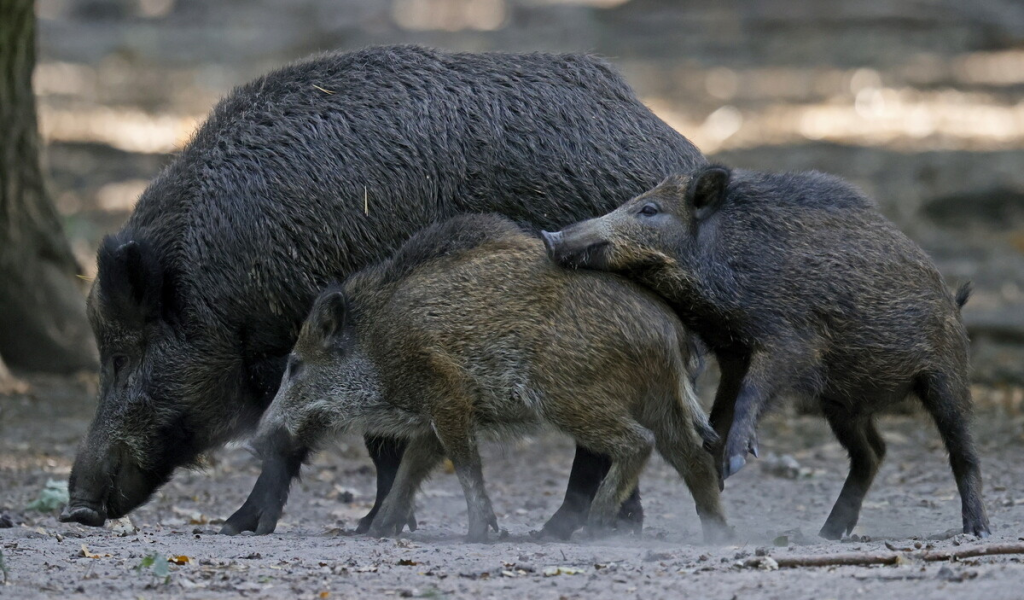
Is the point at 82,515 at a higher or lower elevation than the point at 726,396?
lower

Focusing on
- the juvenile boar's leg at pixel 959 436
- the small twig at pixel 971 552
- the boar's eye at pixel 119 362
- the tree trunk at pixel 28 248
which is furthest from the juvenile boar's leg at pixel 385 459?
the tree trunk at pixel 28 248

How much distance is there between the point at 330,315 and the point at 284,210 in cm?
57

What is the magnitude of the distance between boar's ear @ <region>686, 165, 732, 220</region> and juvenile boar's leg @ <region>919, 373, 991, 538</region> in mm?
1230

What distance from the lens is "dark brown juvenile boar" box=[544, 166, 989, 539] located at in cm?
595

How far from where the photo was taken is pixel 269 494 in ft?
21.4

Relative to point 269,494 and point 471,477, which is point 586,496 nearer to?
point 471,477

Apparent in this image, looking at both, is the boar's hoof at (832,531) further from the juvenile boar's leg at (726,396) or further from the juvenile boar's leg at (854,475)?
the juvenile boar's leg at (726,396)

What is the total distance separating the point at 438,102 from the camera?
21.8ft

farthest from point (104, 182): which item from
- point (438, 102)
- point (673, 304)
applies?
point (673, 304)

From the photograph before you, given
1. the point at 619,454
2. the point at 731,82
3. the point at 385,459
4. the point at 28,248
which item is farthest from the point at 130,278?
the point at 731,82

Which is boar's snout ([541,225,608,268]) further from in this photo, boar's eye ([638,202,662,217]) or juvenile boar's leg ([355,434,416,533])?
juvenile boar's leg ([355,434,416,533])

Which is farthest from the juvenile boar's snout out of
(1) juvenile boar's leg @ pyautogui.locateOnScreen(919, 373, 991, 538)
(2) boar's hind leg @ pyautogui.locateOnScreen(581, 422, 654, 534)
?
(1) juvenile boar's leg @ pyautogui.locateOnScreen(919, 373, 991, 538)

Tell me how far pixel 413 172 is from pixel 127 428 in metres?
1.85

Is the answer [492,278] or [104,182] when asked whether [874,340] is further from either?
[104,182]
